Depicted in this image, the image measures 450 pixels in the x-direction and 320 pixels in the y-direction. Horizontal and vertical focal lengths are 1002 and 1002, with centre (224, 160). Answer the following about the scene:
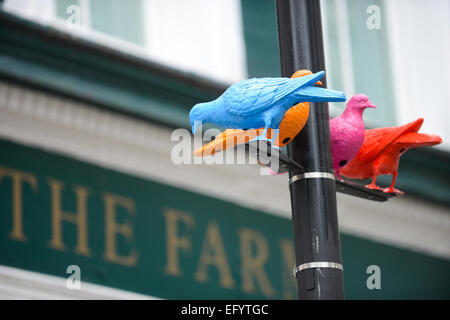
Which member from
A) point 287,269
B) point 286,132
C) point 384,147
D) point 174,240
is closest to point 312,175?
point 286,132

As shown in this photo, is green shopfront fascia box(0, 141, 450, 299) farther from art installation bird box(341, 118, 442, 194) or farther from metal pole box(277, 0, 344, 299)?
metal pole box(277, 0, 344, 299)

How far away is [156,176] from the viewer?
35.3 feet

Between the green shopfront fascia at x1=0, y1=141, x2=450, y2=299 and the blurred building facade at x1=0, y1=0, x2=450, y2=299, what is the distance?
0.01 meters

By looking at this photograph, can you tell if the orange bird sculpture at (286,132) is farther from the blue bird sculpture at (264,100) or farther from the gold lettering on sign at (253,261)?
the gold lettering on sign at (253,261)

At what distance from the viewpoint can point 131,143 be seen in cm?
1063

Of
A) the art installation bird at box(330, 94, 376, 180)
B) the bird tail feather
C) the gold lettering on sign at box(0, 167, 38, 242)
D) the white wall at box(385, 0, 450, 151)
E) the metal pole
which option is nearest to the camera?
the metal pole

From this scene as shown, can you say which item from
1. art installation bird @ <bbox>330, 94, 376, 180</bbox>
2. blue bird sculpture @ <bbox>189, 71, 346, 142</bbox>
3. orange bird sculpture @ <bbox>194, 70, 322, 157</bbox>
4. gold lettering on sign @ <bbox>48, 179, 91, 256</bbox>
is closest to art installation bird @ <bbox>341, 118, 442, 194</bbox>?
art installation bird @ <bbox>330, 94, 376, 180</bbox>

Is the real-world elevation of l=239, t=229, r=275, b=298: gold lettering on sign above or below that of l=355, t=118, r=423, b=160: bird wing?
above

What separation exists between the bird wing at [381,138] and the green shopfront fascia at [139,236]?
4.56 metres

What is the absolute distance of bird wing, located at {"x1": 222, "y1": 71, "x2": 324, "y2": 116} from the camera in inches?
197

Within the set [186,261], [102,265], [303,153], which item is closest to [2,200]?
[102,265]
